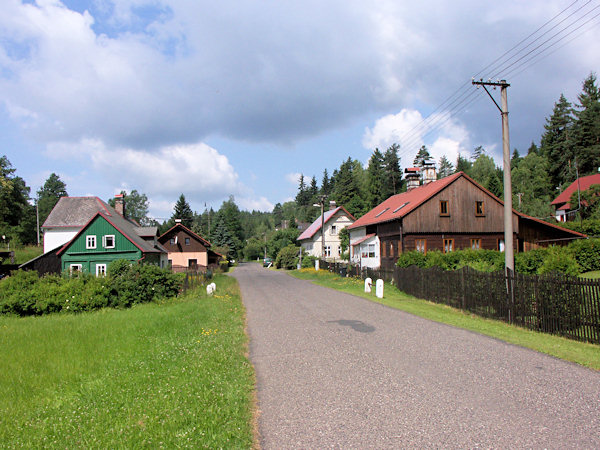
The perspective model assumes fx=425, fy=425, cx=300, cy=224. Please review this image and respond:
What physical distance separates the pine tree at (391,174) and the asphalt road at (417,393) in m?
76.1

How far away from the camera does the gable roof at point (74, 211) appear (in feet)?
169

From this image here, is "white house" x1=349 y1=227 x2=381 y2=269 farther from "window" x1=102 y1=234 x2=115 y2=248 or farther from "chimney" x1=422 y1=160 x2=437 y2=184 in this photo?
"window" x1=102 y1=234 x2=115 y2=248

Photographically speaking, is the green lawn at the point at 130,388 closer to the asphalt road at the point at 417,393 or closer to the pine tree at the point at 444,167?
the asphalt road at the point at 417,393

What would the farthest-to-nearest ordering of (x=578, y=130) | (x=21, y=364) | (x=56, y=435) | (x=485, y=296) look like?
(x=578, y=130)
(x=485, y=296)
(x=21, y=364)
(x=56, y=435)

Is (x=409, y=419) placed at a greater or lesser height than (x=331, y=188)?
lesser

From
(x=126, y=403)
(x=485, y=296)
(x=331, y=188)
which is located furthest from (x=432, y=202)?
(x=331, y=188)

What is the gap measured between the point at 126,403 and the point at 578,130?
78.3 m

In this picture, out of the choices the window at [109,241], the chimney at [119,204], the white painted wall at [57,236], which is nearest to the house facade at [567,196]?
the window at [109,241]

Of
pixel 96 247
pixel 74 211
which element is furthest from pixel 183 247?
pixel 96 247

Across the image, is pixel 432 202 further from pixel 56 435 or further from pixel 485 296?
pixel 56 435

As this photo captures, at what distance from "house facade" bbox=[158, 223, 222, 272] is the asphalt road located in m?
47.4

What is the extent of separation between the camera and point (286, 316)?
14398 mm

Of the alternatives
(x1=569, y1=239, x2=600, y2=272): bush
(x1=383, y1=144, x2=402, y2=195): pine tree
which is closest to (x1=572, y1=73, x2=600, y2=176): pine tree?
(x1=383, y1=144, x2=402, y2=195): pine tree

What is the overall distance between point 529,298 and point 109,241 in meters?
35.4
